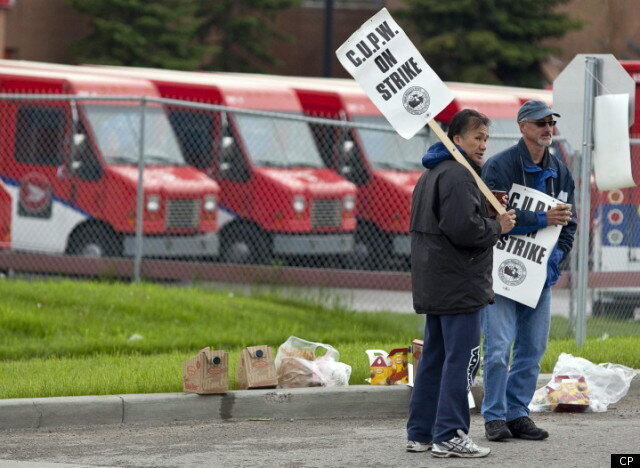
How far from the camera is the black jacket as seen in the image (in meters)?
7.10

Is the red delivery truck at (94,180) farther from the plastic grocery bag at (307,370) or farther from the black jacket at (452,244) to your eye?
the black jacket at (452,244)

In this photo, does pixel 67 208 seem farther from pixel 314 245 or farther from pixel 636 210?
pixel 636 210

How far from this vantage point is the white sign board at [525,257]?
25.7 feet

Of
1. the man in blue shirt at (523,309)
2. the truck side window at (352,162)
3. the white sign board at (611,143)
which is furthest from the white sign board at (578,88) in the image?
the truck side window at (352,162)

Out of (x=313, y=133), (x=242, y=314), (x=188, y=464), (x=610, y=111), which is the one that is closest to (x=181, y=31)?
(x=313, y=133)

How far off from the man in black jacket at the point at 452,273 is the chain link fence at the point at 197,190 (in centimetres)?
721

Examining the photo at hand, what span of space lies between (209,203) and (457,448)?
1057cm

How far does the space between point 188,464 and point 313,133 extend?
1269 centimetres

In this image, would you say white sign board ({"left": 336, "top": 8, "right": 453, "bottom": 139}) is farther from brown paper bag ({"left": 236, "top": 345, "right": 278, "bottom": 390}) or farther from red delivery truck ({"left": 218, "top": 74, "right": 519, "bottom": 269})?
red delivery truck ({"left": 218, "top": 74, "right": 519, "bottom": 269})

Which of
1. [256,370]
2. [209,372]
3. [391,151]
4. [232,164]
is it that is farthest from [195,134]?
[209,372]

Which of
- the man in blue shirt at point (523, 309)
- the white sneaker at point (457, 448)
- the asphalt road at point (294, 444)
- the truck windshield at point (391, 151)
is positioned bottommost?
the asphalt road at point (294, 444)

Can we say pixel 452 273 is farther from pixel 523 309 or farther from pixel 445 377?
pixel 523 309

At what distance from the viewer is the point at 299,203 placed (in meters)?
18.1

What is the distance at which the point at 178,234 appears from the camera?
1683 centimetres
